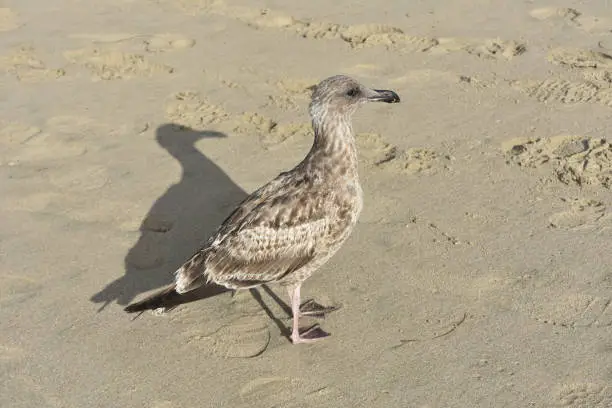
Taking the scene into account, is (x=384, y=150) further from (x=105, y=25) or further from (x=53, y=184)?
(x=105, y=25)

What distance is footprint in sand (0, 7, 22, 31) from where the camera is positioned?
11016 mm

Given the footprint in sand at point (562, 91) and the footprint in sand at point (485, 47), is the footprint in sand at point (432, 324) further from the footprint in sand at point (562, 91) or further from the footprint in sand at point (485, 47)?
the footprint in sand at point (485, 47)

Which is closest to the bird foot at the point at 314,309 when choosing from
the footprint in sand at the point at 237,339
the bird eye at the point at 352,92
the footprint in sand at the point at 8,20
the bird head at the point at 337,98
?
the footprint in sand at the point at 237,339

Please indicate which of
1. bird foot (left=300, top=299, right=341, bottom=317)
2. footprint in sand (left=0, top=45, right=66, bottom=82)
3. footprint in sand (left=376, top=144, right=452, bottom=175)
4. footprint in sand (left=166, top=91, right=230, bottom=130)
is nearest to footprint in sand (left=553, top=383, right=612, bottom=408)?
bird foot (left=300, top=299, right=341, bottom=317)

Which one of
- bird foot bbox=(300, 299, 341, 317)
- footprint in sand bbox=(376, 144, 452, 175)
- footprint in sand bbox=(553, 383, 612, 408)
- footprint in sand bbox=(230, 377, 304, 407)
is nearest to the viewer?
footprint in sand bbox=(553, 383, 612, 408)

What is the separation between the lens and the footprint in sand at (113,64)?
970cm

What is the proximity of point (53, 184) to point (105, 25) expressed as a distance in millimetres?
4083

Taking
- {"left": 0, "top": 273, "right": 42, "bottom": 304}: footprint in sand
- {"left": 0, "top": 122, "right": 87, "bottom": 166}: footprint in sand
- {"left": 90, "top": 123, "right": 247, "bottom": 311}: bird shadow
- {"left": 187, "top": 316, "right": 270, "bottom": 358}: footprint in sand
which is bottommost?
{"left": 187, "top": 316, "right": 270, "bottom": 358}: footprint in sand


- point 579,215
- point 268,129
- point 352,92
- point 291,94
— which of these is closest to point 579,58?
point 579,215

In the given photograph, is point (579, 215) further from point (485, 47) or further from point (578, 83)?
point (485, 47)

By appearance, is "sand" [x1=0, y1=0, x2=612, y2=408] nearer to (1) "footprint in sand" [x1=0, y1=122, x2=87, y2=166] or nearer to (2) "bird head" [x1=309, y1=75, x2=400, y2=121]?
(1) "footprint in sand" [x1=0, y1=122, x2=87, y2=166]

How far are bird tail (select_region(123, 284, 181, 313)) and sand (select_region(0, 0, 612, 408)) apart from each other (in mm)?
215

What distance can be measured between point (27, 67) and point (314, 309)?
5.95m

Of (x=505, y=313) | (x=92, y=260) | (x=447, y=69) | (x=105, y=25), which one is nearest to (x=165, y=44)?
(x=105, y=25)
